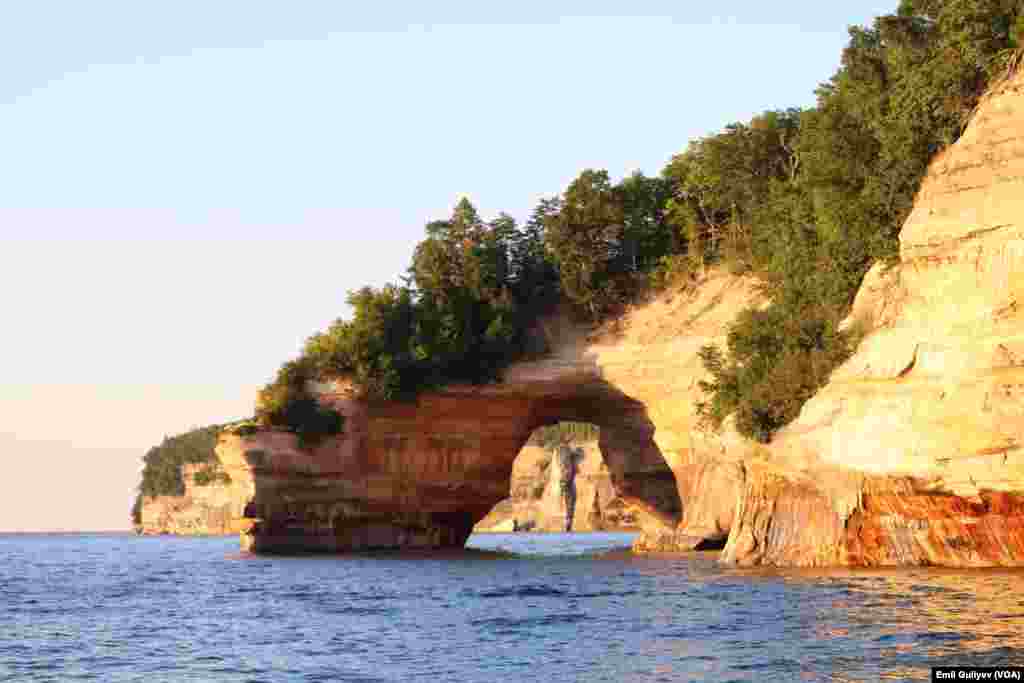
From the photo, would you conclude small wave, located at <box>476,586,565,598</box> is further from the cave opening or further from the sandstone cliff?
the cave opening

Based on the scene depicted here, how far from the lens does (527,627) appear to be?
31344 millimetres

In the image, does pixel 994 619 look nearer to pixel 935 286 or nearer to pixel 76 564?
pixel 935 286

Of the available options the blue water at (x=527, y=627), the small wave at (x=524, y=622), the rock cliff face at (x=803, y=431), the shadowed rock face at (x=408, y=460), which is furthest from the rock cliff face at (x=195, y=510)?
the small wave at (x=524, y=622)

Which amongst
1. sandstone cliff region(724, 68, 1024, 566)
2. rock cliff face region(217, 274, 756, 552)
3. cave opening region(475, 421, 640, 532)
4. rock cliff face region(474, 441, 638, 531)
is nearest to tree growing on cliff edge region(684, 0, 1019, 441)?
sandstone cliff region(724, 68, 1024, 566)

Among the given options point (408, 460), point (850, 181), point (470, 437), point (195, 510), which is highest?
point (850, 181)

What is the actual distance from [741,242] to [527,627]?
122 ft

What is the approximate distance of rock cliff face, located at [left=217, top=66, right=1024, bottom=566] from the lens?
3928 cm

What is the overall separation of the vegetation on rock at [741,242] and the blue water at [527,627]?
9.79 metres

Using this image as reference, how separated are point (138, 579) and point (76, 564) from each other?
2406 centimetres

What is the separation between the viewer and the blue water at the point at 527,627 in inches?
963

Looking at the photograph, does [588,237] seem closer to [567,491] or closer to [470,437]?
[470,437]

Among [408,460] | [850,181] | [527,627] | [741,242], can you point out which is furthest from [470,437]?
[527,627]

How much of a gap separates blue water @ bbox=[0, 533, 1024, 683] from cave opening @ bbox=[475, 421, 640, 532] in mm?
105113

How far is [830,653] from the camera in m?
24.8
